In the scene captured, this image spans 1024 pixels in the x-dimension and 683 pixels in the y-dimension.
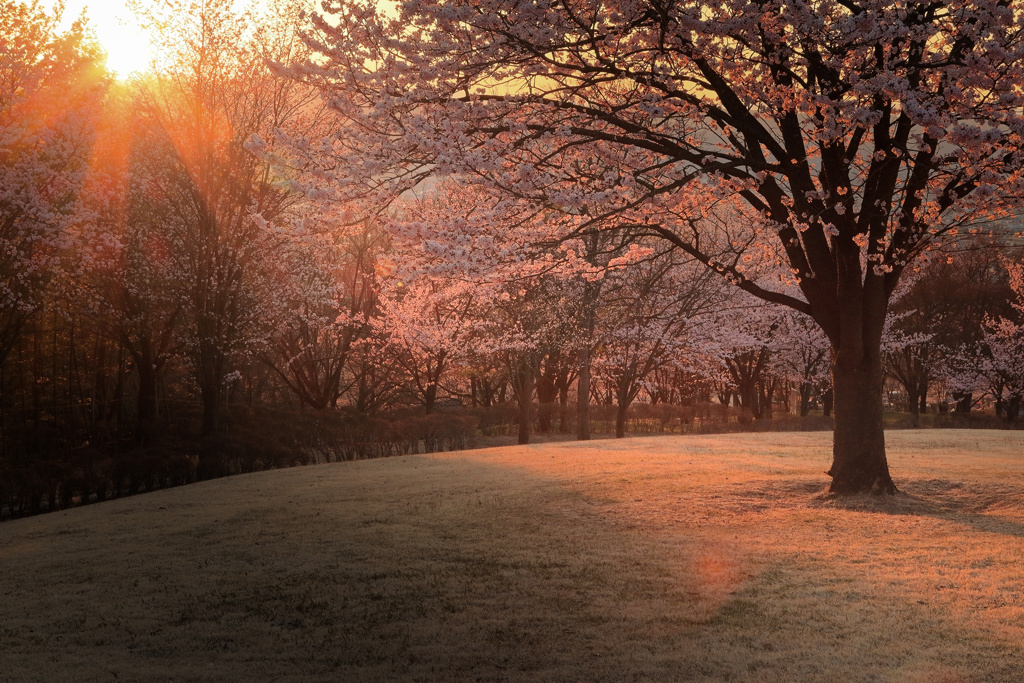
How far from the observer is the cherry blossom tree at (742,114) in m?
9.66

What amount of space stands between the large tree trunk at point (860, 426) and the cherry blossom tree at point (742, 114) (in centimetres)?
2

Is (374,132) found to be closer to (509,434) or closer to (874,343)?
(874,343)

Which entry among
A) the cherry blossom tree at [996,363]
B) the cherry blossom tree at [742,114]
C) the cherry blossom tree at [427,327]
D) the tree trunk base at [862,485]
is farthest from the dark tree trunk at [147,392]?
the cherry blossom tree at [996,363]

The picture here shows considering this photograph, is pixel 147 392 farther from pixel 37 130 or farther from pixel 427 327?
pixel 37 130

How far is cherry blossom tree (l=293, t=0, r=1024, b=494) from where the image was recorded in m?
9.66

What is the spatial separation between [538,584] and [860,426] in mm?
6407

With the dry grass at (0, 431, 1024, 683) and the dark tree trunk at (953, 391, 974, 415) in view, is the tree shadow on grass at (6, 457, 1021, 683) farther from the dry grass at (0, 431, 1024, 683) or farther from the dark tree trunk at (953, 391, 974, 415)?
the dark tree trunk at (953, 391, 974, 415)

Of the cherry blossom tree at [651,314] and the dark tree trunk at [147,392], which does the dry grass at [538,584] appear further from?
the cherry blossom tree at [651,314]

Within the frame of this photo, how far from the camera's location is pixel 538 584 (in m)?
8.88

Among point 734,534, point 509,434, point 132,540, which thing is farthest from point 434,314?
point 734,534

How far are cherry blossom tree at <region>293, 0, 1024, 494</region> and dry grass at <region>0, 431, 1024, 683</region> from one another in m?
2.59

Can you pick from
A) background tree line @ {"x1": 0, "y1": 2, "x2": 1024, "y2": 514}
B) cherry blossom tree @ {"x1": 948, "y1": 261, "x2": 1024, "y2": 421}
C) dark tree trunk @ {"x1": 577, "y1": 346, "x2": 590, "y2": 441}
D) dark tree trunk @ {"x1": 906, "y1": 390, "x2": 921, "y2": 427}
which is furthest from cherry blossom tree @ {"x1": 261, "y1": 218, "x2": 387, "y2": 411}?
cherry blossom tree @ {"x1": 948, "y1": 261, "x2": 1024, "y2": 421}

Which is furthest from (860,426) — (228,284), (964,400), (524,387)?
(964,400)

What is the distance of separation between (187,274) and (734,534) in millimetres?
20302
